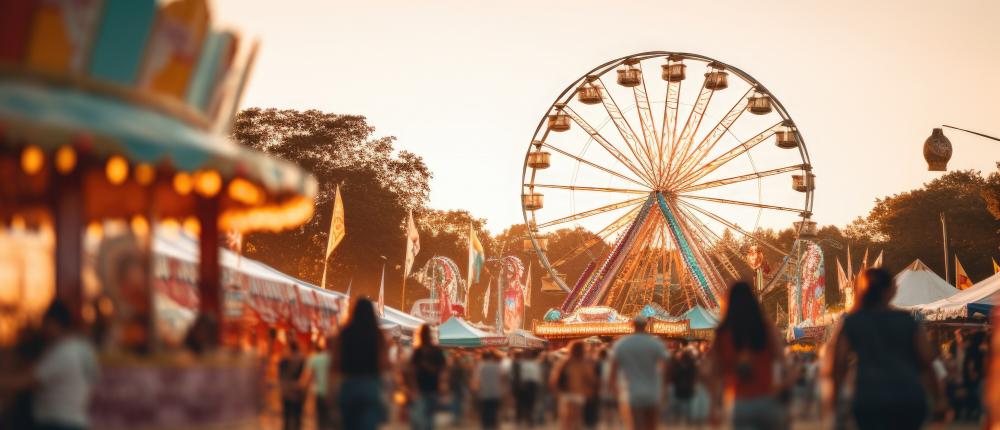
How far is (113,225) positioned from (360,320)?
1982 millimetres

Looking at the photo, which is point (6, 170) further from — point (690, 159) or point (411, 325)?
point (690, 159)

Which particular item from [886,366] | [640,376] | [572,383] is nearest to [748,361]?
[886,366]

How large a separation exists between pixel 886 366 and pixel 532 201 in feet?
148

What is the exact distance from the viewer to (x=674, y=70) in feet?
170

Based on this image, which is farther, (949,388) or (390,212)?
(390,212)

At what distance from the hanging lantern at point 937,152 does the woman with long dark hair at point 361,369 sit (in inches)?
757

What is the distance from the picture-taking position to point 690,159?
4997 centimetres

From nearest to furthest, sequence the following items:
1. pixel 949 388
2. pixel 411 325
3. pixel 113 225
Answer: pixel 113 225 → pixel 949 388 → pixel 411 325

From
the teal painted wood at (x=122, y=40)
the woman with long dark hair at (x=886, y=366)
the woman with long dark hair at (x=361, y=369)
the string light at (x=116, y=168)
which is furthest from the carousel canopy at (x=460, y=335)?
the woman with long dark hair at (x=886, y=366)

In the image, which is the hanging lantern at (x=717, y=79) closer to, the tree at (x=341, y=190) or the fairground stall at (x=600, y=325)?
the fairground stall at (x=600, y=325)

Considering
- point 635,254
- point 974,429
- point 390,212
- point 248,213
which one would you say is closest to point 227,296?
point 248,213

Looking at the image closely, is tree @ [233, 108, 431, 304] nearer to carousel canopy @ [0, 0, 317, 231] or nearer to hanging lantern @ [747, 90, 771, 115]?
hanging lantern @ [747, 90, 771, 115]

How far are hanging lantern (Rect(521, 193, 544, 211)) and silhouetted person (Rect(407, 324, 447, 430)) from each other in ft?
125

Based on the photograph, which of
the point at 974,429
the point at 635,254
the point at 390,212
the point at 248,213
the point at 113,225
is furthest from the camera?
the point at 390,212
